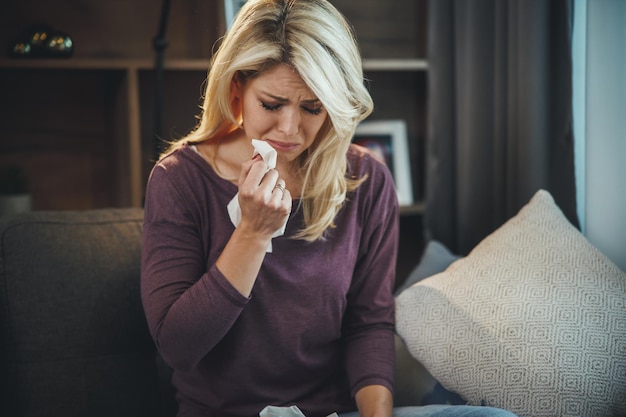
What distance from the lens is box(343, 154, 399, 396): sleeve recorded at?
1337mm

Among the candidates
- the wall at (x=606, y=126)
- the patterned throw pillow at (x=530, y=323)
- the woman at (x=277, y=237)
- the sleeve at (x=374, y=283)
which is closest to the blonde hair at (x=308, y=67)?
the woman at (x=277, y=237)

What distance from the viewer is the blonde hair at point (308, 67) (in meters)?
1.13

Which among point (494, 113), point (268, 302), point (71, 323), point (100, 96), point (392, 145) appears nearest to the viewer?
point (268, 302)

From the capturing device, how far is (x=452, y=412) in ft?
3.58

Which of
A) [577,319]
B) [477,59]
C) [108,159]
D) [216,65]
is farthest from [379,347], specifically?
[108,159]

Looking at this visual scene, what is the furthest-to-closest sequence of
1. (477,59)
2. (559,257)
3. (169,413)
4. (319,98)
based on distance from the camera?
(477,59) < (169,413) < (559,257) < (319,98)

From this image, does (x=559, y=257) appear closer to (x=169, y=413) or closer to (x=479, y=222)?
(x=479, y=222)

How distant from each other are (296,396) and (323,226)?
1.02ft

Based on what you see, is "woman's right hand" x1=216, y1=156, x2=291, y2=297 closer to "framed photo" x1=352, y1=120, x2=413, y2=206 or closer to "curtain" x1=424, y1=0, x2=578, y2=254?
"curtain" x1=424, y1=0, x2=578, y2=254

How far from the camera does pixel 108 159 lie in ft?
7.09

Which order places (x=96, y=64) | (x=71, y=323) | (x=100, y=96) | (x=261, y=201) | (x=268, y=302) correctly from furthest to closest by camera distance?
1. (x=100, y=96)
2. (x=96, y=64)
3. (x=71, y=323)
4. (x=268, y=302)
5. (x=261, y=201)

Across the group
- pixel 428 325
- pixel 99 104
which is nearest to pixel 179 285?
pixel 428 325

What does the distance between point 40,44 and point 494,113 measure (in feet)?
3.82

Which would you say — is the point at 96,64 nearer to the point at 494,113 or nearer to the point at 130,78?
the point at 130,78
